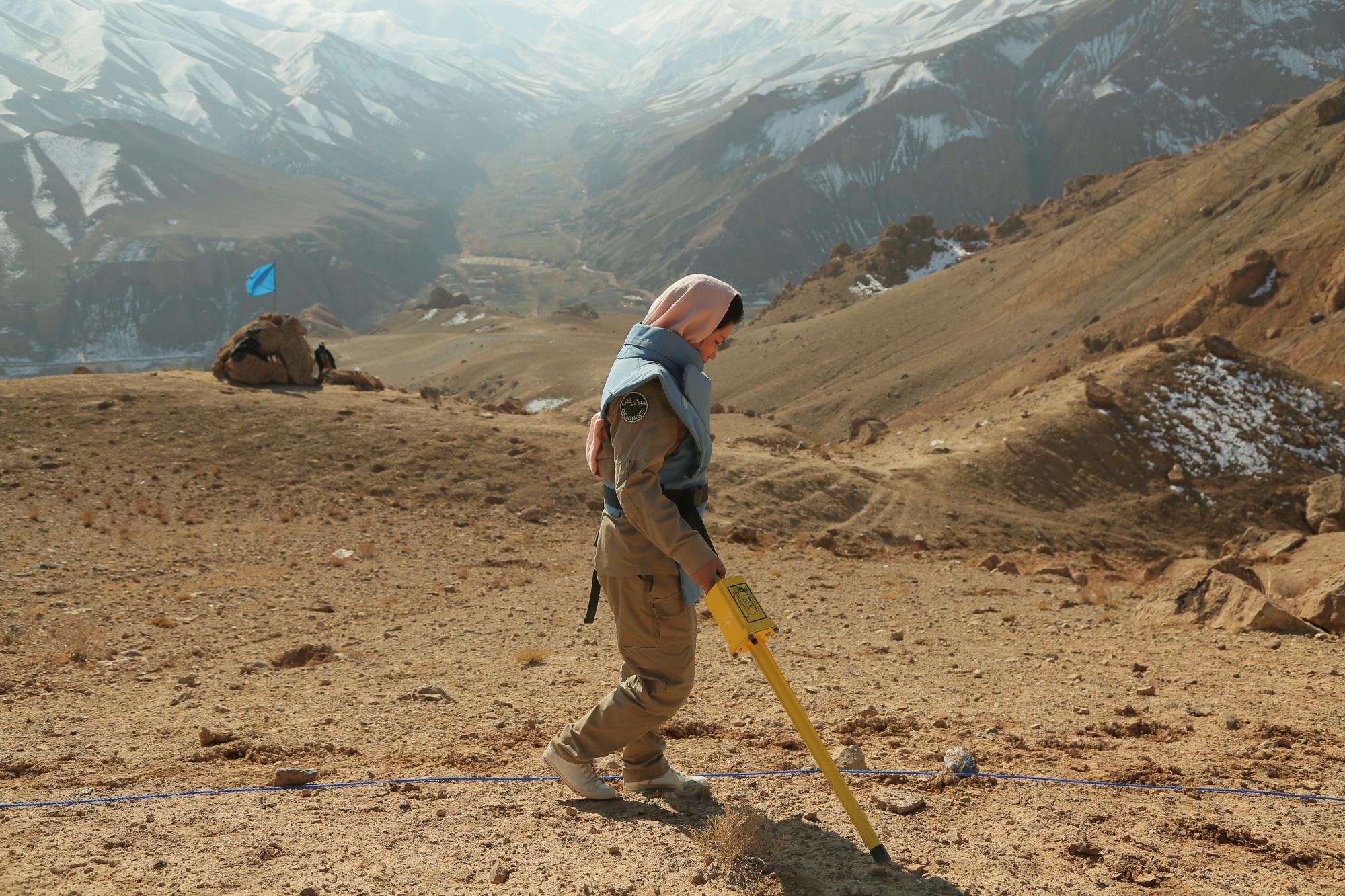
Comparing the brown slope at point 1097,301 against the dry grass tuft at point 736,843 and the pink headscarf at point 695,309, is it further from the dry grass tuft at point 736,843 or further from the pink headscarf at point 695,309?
the dry grass tuft at point 736,843

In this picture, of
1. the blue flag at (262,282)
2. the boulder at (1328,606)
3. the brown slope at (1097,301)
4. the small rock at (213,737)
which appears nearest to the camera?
the small rock at (213,737)

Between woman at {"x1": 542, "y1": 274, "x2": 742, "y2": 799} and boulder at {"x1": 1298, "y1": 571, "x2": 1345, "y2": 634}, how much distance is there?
5.33 m

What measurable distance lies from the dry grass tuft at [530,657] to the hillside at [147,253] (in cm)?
11475

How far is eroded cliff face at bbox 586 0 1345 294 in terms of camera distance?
119250 millimetres

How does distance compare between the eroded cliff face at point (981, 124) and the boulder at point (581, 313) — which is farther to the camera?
the eroded cliff face at point (981, 124)

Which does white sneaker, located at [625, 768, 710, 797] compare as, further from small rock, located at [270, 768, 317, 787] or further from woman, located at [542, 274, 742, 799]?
small rock, located at [270, 768, 317, 787]

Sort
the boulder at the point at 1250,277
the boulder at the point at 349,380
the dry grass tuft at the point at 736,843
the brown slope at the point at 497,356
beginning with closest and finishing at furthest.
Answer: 1. the dry grass tuft at the point at 736,843
2. the boulder at the point at 349,380
3. the boulder at the point at 1250,277
4. the brown slope at the point at 497,356

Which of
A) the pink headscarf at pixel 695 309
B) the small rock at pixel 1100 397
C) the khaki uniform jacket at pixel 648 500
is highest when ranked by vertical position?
the pink headscarf at pixel 695 309

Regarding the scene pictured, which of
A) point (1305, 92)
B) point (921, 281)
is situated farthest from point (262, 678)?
point (1305, 92)

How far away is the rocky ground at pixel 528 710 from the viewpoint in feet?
10.5

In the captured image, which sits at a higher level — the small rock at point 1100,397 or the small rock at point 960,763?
the small rock at point 960,763

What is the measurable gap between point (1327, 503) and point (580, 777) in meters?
14.9

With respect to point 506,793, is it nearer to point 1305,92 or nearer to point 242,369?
point 242,369

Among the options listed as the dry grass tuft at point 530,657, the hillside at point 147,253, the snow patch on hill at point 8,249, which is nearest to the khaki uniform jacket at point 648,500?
the dry grass tuft at point 530,657
